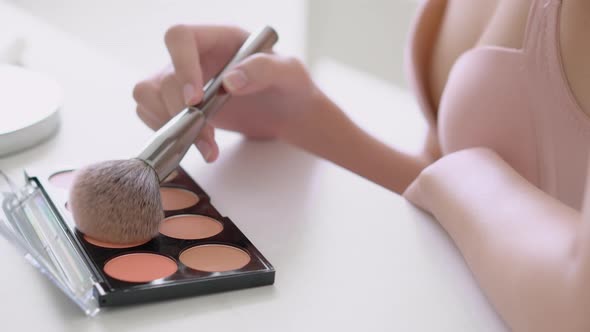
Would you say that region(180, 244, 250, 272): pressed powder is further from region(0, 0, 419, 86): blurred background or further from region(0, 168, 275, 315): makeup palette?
region(0, 0, 419, 86): blurred background

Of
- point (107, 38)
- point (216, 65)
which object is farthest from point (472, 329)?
point (107, 38)

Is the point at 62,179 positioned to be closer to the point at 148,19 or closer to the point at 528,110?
the point at 528,110

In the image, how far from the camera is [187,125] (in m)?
0.47

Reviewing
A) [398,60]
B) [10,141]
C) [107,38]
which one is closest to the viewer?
[10,141]

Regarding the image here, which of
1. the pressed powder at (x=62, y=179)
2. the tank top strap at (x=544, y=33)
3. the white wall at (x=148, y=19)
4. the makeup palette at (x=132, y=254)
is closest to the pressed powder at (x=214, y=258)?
the makeup palette at (x=132, y=254)

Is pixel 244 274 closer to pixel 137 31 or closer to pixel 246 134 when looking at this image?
pixel 246 134

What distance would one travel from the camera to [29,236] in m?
0.39

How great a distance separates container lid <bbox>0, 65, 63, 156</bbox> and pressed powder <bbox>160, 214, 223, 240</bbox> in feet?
0.50

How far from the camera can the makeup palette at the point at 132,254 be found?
1.17 ft

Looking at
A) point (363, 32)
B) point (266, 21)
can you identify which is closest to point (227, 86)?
point (363, 32)

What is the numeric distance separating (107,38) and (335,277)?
3.09 feet

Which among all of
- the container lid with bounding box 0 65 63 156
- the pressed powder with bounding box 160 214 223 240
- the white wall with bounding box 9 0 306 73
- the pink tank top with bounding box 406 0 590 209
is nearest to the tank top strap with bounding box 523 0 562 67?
the pink tank top with bounding box 406 0 590 209

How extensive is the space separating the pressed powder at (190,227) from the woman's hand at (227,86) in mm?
87

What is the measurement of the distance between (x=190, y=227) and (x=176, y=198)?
40mm
